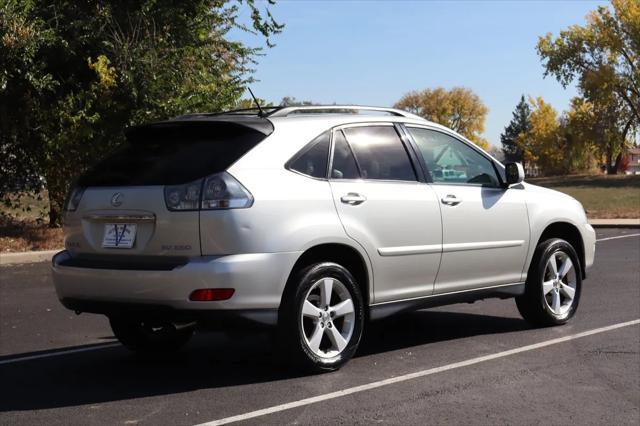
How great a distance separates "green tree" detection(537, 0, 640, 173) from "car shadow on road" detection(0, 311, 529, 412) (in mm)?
56807

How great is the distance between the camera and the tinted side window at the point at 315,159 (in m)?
5.99

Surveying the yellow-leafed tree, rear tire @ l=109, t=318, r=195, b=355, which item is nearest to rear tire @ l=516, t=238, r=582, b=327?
rear tire @ l=109, t=318, r=195, b=355

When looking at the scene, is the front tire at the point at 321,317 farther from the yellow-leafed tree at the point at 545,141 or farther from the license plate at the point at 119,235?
the yellow-leafed tree at the point at 545,141

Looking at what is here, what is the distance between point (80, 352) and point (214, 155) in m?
2.35

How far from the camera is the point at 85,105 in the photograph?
52.9 ft

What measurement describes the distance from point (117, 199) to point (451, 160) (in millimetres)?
2778

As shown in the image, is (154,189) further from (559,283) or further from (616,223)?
(616,223)

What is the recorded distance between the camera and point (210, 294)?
5.41m

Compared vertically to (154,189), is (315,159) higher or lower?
higher

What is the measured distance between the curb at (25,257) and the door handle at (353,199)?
9.86m

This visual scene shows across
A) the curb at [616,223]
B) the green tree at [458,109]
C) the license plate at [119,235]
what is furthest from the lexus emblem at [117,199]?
the green tree at [458,109]

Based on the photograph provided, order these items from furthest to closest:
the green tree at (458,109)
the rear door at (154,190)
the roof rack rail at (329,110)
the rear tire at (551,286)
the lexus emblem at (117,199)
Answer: the green tree at (458,109)
the rear tire at (551,286)
the roof rack rail at (329,110)
the lexus emblem at (117,199)
the rear door at (154,190)

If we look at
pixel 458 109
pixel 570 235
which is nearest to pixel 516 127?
pixel 458 109

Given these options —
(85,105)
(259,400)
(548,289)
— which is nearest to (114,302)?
(259,400)
